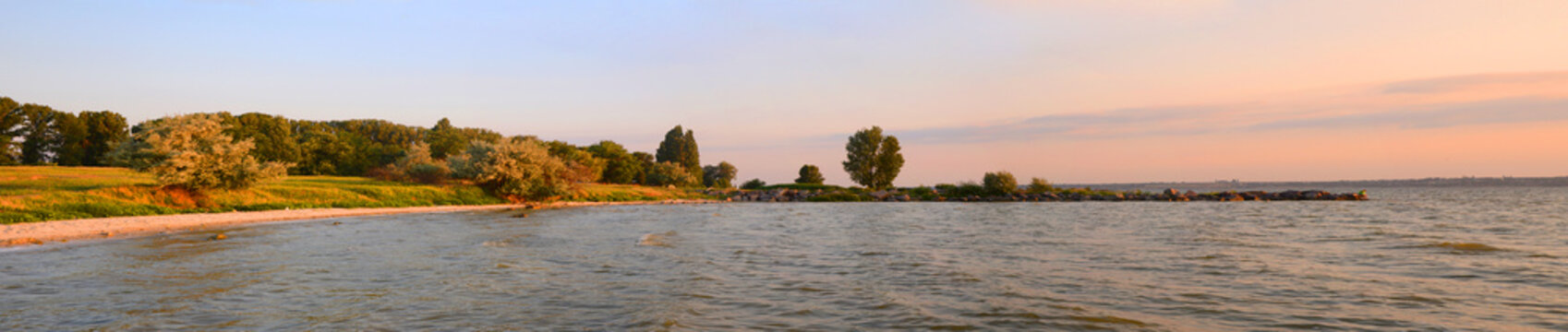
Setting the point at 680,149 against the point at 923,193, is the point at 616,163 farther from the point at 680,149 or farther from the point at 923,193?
the point at 923,193

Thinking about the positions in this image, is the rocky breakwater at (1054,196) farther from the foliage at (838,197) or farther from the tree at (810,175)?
the tree at (810,175)

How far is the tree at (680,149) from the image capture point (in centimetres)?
12650

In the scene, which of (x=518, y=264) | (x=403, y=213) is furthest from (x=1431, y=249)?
(x=403, y=213)

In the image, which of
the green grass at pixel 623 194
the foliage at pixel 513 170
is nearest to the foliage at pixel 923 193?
the green grass at pixel 623 194

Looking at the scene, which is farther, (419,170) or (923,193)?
(923,193)

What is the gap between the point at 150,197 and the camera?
35.1 meters

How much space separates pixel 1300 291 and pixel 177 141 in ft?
158

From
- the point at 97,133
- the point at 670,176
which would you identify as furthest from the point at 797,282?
the point at 97,133

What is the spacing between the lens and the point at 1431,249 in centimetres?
1988

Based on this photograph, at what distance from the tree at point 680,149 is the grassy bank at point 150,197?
69.7 meters

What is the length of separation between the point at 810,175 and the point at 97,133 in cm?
9431

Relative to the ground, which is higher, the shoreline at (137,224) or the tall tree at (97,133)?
the tall tree at (97,133)

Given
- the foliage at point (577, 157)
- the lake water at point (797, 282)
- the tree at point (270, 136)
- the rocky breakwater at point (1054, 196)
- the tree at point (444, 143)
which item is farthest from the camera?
the tree at point (444, 143)

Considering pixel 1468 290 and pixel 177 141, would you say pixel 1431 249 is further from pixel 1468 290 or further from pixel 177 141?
pixel 177 141
